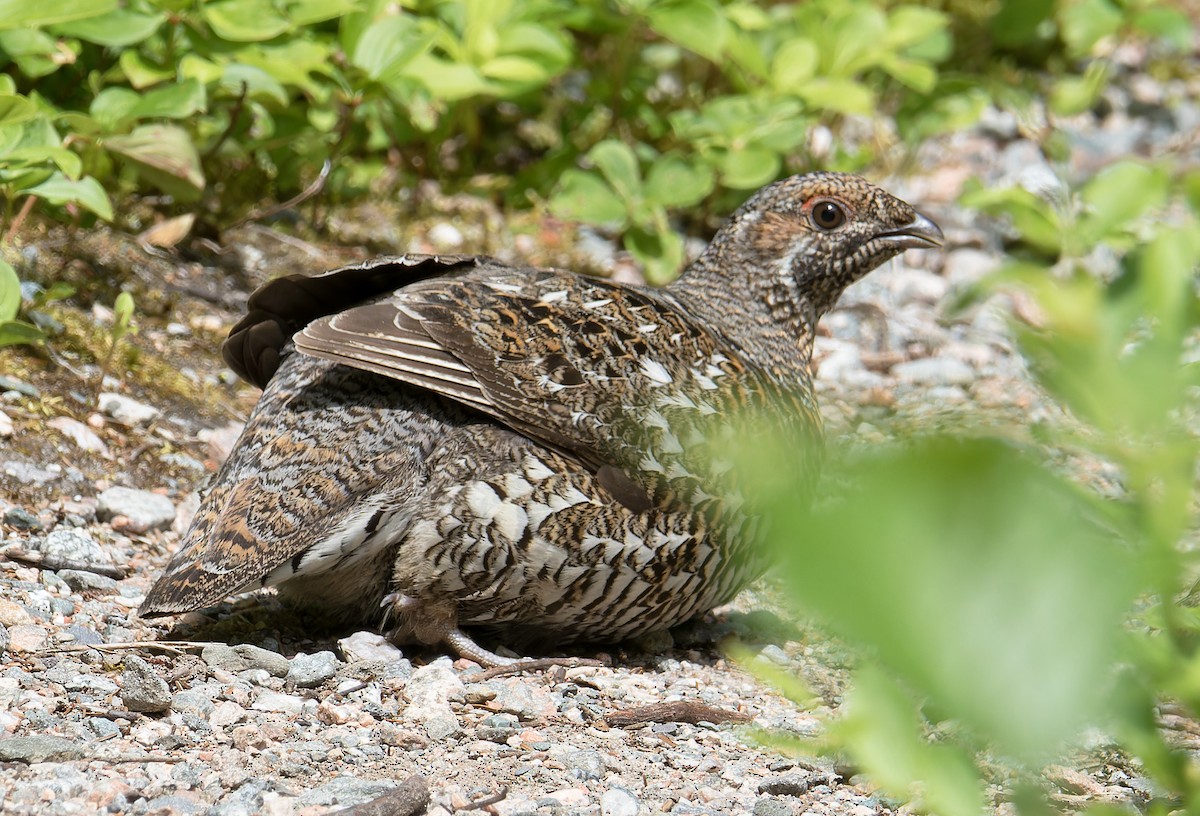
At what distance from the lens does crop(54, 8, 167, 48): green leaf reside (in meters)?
5.04

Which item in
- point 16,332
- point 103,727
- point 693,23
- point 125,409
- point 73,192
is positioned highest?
point 693,23

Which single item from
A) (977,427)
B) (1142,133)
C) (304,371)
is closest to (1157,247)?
(977,427)

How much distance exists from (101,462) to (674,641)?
6.79 ft

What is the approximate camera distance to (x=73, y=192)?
15.4 ft

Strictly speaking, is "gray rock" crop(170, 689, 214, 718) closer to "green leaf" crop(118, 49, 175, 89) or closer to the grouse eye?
the grouse eye

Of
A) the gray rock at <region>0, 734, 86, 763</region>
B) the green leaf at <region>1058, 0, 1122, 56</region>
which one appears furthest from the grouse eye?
the green leaf at <region>1058, 0, 1122, 56</region>

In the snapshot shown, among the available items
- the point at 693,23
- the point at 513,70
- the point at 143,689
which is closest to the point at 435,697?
the point at 143,689

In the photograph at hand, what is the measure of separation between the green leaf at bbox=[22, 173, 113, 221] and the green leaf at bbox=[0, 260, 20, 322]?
1.62 feet

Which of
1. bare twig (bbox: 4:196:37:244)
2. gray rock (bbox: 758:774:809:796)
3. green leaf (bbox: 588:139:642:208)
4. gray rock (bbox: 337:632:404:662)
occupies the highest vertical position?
green leaf (bbox: 588:139:642:208)

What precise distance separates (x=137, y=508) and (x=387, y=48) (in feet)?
7.19

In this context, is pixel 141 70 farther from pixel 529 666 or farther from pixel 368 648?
pixel 529 666

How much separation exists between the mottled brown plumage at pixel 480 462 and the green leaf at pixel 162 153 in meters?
1.31

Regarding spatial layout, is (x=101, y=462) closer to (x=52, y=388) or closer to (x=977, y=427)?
(x=52, y=388)

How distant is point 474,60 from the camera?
5.98m
